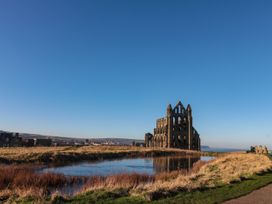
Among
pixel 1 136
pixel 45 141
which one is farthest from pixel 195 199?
pixel 1 136

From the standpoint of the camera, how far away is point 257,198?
1259 cm

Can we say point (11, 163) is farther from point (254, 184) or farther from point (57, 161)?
point (254, 184)

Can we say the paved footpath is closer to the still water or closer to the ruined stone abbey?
the still water

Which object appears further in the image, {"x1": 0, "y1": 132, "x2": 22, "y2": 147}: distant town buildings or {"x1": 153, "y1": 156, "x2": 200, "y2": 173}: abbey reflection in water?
{"x1": 0, "y1": 132, "x2": 22, "y2": 147}: distant town buildings

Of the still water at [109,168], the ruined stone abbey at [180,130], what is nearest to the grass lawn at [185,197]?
the still water at [109,168]

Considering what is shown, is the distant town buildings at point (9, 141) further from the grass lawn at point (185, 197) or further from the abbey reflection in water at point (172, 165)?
the grass lawn at point (185, 197)

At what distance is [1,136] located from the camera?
297 feet

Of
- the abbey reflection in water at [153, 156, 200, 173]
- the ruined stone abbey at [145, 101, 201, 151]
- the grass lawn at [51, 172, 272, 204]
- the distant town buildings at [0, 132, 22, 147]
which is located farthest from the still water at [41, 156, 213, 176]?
the distant town buildings at [0, 132, 22, 147]

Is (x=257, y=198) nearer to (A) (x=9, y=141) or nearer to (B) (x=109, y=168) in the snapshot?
(B) (x=109, y=168)

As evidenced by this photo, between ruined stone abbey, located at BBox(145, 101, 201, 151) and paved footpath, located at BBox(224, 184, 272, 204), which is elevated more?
ruined stone abbey, located at BBox(145, 101, 201, 151)

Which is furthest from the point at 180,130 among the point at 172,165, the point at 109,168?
the point at 109,168

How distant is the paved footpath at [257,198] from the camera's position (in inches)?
466

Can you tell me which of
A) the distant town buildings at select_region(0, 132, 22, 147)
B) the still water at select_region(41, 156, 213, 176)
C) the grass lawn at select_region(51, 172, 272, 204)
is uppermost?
the distant town buildings at select_region(0, 132, 22, 147)

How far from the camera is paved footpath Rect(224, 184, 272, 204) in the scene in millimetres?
11833
